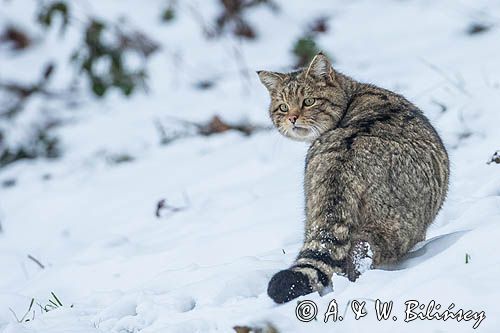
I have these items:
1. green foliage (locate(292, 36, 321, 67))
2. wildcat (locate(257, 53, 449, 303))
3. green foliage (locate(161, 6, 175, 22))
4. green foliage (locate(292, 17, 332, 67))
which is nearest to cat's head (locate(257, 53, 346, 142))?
wildcat (locate(257, 53, 449, 303))

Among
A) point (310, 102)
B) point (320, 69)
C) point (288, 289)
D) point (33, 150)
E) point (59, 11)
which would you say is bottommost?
point (33, 150)

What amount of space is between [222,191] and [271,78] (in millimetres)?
1978

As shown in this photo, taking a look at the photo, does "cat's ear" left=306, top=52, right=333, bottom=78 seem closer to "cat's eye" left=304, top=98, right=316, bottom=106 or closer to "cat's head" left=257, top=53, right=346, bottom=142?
"cat's head" left=257, top=53, right=346, bottom=142

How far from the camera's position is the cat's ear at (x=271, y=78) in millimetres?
6008

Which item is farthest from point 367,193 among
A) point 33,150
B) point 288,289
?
point 33,150

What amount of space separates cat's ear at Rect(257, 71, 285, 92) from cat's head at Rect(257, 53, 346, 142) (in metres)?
0.04

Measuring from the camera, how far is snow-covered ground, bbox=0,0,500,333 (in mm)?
4090

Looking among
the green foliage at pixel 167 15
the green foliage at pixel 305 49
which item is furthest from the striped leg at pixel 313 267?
the green foliage at pixel 167 15

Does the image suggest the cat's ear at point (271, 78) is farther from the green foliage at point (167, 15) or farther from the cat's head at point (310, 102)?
the green foliage at point (167, 15)

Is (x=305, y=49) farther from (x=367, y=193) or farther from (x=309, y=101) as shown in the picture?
(x=367, y=193)

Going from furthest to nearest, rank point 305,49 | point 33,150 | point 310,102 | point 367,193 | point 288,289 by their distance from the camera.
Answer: point 33,150 → point 305,49 → point 310,102 → point 367,193 → point 288,289
